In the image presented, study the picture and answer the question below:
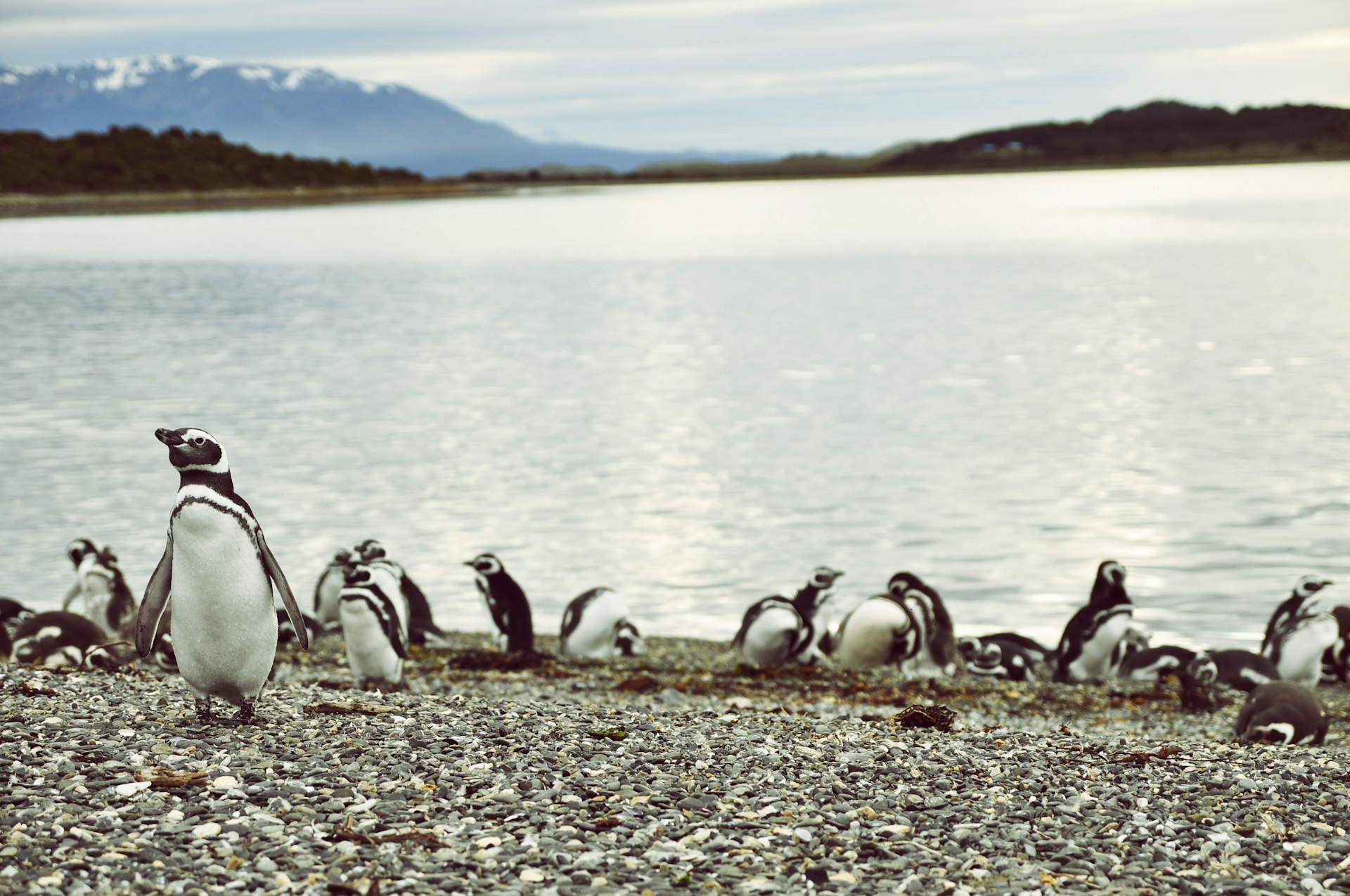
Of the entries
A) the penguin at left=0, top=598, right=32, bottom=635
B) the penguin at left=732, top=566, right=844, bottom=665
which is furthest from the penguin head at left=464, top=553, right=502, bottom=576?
the penguin at left=0, top=598, right=32, bottom=635

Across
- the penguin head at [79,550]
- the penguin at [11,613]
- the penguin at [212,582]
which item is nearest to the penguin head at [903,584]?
the penguin at [212,582]

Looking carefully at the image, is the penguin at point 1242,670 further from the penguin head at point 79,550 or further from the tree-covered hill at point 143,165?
the tree-covered hill at point 143,165

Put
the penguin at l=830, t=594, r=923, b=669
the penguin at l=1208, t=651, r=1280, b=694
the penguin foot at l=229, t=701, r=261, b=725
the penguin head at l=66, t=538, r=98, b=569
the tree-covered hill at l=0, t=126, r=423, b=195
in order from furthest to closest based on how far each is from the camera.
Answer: the tree-covered hill at l=0, t=126, r=423, b=195
the penguin head at l=66, t=538, r=98, b=569
the penguin at l=830, t=594, r=923, b=669
the penguin at l=1208, t=651, r=1280, b=694
the penguin foot at l=229, t=701, r=261, b=725

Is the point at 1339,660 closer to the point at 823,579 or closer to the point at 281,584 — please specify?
the point at 823,579

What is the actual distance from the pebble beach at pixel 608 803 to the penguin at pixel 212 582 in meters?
0.34

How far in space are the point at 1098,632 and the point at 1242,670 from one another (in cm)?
113

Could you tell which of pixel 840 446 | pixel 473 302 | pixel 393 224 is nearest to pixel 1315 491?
→ pixel 840 446

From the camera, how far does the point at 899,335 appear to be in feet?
136

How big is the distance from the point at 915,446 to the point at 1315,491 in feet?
20.4

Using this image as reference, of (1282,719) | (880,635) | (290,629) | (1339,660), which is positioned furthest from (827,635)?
(290,629)

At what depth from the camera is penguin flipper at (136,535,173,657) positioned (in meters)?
6.25

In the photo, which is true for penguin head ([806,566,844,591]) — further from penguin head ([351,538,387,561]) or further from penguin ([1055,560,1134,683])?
penguin head ([351,538,387,561])

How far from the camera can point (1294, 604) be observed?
37.3ft

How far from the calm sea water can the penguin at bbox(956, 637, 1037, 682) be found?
1806 millimetres
